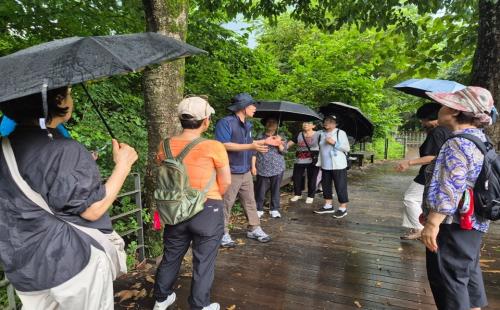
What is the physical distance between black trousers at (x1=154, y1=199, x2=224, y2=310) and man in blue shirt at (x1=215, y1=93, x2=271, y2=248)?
4.48ft

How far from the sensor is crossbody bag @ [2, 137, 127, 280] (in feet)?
5.05

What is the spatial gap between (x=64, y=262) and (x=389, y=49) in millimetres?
7885

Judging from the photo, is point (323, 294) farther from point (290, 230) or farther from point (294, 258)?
point (290, 230)

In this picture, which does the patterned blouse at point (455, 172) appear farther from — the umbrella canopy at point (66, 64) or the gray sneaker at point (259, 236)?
the gray sneaker at point (259, 236)

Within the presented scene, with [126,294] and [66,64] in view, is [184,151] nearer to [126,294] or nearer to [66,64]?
[66,64]

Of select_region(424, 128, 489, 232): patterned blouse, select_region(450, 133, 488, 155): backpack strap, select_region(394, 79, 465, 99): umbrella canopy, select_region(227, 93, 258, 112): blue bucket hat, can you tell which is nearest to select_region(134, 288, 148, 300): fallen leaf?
select_region(227, 93, 258, 112): blue bucket hat

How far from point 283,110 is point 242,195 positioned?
1.51m

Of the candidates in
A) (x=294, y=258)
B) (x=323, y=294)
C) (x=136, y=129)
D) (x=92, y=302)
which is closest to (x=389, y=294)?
(x=323, y=294)

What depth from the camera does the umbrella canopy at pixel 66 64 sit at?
1.30m

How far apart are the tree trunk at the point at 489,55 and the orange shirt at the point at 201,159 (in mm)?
4008

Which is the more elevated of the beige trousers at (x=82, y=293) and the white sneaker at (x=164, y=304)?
the beige trousers at (x=82, y=293)

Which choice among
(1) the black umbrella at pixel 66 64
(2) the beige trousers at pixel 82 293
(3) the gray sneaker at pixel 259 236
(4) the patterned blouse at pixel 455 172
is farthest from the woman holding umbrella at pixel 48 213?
(3) the gray sneaker at pixel 259 236

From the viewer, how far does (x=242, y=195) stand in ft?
14.4

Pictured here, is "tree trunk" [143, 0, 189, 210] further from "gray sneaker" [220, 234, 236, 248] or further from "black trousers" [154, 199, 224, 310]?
"gray sneaker" [220, 234, 236, 248]
